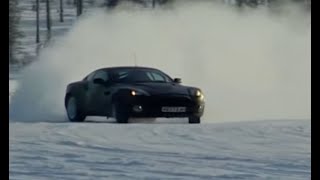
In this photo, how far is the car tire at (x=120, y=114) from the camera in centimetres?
1374

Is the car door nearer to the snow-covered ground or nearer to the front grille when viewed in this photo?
the front grille

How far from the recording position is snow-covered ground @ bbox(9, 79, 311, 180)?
7.43 metres

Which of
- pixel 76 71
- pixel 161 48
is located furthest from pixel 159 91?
pixel 161 48

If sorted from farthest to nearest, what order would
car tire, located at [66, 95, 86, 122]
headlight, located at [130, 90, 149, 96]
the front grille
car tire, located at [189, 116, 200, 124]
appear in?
car tire, located at [66, 95, 86, 122] → car tire, located at [189, 116, 200, 124] → headlight, located at [130, 90, 149, 96] → the front grille

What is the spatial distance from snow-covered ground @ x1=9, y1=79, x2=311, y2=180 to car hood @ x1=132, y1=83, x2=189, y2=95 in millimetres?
2045

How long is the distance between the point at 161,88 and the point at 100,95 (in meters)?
1.24

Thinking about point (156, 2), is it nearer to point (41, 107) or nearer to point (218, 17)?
point (218, 17)

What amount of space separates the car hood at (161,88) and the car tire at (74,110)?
137 centimetres

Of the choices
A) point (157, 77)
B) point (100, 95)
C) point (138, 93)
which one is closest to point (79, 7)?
point (157, 77)

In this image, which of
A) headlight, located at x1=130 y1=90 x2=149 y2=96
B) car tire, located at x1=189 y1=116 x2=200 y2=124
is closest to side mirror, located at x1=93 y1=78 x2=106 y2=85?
headlight, located at x1=130 y1=90 x2=149 y2=96

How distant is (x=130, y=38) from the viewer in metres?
28.0

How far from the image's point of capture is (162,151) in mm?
9055

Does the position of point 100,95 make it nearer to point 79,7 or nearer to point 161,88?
point 161,88

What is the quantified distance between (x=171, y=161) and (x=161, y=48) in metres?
18.8
